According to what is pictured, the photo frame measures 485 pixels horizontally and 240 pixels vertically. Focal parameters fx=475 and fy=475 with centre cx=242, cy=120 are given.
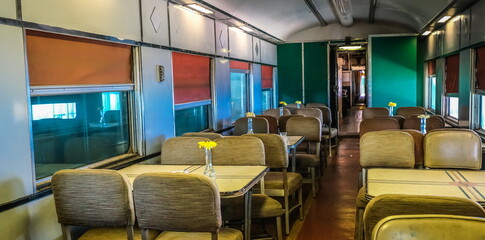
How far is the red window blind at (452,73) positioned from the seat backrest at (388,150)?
13.2 ft

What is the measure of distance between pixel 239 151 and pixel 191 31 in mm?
2341

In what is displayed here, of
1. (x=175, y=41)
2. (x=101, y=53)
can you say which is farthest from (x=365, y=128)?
(x=101, y=53)

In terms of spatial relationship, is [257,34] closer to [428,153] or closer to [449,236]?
[428,153]

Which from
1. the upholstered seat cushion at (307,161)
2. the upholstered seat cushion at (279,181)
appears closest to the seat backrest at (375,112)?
the upholstered seat cushion at (307,161)

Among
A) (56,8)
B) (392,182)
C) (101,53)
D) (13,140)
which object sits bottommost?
(392,182)

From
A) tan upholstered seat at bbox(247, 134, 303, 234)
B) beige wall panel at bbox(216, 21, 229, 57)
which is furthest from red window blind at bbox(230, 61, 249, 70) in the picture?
tan upholstered seat at bbox(247, 134, 303, 234)

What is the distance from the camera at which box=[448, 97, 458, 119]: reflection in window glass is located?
825 centimetres

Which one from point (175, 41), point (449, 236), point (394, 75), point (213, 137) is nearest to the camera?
point (449, 236)

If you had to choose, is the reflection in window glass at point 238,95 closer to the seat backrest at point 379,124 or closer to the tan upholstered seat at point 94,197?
the seat backrest at point 379,124

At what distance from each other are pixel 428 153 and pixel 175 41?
10.1ft

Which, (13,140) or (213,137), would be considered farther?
(213,137)

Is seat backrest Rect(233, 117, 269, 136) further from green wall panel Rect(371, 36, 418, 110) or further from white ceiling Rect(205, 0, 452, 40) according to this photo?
green wall panel Rect(371, 36, 418, 110)

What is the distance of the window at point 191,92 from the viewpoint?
588 cm

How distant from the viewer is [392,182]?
355cm
